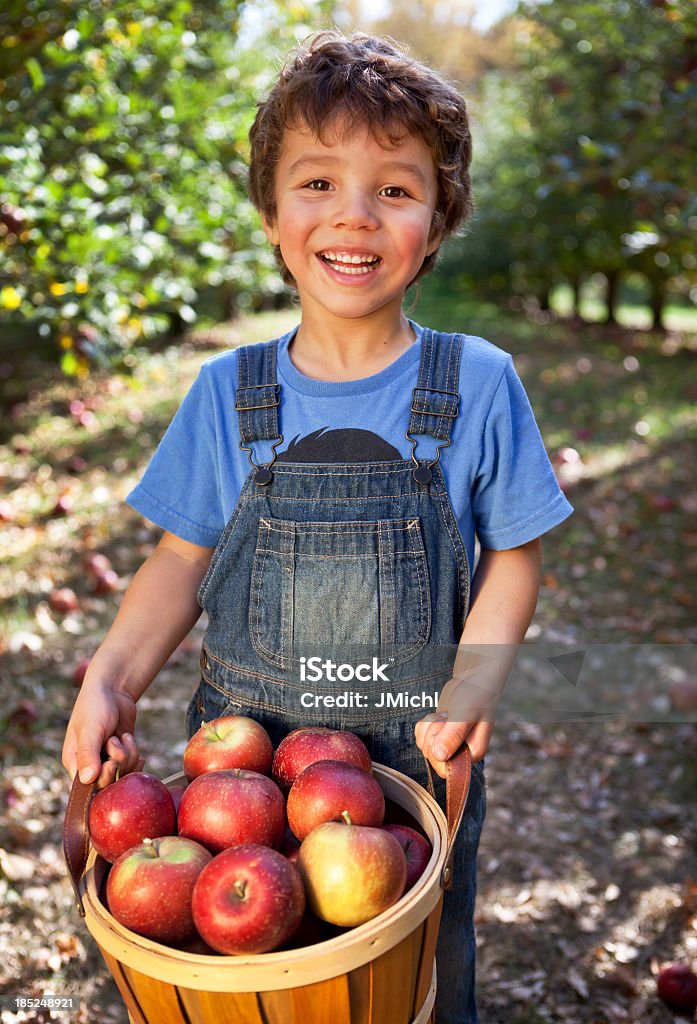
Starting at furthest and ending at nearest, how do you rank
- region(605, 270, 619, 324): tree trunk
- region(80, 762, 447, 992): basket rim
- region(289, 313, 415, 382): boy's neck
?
region(605, 270, 619, 324): tree trunk → region(289, 313, 415, 382): boy's neck → region(80, 762, 447, 992): basket rim

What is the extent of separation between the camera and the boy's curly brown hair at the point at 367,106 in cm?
173

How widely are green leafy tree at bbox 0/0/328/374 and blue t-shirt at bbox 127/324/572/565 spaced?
1.17 m

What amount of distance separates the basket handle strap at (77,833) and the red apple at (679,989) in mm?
1711

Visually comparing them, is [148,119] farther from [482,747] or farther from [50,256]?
[482,747]

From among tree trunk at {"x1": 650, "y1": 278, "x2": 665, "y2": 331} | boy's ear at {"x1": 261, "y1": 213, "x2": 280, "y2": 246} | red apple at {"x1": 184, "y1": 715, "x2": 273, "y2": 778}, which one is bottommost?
tree trunk at {"x1": 650, "y1": 278, "x2": 665, "y2": 331}

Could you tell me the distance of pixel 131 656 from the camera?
179 cm

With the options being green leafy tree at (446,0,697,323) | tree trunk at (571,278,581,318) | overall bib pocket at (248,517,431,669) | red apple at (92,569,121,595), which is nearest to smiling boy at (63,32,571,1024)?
overall bib pocket at (248,517,431,669)

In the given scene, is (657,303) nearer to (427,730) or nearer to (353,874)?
(427,730)

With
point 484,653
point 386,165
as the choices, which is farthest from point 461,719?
point 386,165

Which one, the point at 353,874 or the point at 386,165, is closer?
the point at 353,874

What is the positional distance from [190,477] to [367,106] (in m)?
0.78

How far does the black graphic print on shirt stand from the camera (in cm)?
178

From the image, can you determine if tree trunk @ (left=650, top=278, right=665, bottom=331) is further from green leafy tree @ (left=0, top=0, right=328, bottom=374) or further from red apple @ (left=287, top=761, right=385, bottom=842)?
red apple @ (left=287, top=761, right=385, bottom=842)

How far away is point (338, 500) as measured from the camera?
1757mm
